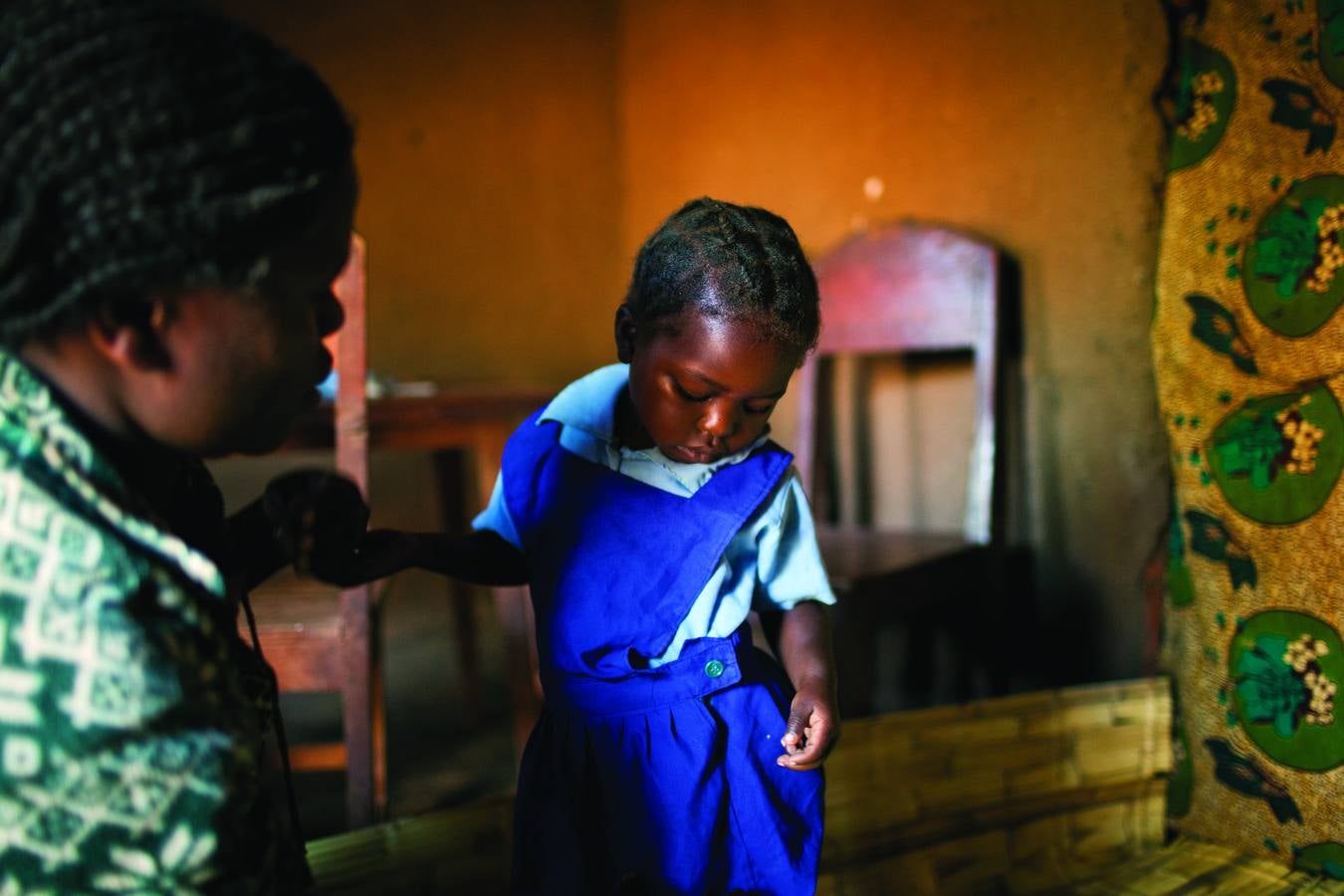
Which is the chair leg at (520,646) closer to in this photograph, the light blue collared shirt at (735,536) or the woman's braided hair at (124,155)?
the light blue collared shirt at (735,536)

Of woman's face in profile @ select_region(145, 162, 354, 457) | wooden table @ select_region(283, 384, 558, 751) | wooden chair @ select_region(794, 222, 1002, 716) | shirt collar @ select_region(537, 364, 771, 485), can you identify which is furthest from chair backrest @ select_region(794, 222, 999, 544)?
woman's face in profile @ select_region(145, 162, 354, 457)

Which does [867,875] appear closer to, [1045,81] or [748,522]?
[748,522]

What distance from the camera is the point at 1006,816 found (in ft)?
4.45

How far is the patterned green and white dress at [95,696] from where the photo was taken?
0.48 metres

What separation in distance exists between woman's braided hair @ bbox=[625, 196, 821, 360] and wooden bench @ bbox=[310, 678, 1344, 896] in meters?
0.66

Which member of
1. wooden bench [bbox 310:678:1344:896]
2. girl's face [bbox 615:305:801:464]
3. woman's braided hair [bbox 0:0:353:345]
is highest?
A: woman's braided hair [bbox 0:0:353:345]

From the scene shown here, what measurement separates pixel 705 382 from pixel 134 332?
44cm

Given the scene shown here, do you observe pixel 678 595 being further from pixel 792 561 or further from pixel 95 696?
pixel 95 696

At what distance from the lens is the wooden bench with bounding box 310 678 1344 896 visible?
1251 mm

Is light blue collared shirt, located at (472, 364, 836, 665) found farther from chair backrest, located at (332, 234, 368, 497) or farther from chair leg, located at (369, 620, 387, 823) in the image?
chair leg, located at (369, 620, 387, 823)

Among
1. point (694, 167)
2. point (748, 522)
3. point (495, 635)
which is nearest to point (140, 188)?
point (748, 522)

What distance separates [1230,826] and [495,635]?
218 centimetres

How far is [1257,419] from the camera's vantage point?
1.28 m

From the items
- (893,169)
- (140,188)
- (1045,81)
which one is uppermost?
(1045,81)
